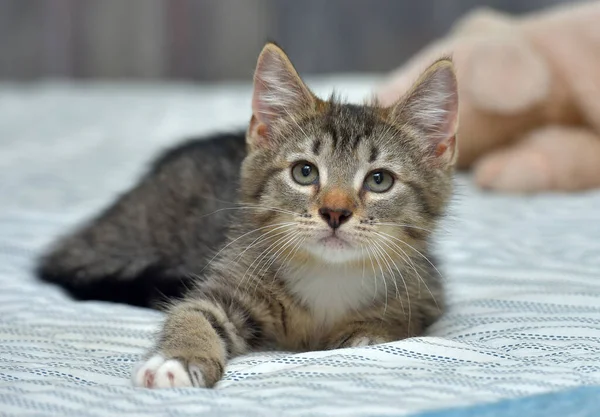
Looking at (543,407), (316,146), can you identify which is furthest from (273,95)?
(543,407)

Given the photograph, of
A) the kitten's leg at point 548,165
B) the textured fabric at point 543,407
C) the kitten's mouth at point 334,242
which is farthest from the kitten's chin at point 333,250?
the kitten's leg at point 548,165

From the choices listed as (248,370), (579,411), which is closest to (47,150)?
(248,370)

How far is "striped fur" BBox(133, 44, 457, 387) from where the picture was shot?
151 cm

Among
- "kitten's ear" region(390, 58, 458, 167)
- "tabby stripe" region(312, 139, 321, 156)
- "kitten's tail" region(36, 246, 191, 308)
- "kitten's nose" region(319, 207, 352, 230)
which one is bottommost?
"kitten's tail" region(36, 246, 191, 308)

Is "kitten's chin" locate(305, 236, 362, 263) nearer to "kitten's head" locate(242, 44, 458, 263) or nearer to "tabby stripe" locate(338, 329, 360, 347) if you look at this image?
"kitten's head" locate(242, 44, 458, 263)

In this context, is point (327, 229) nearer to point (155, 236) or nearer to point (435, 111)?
point (435, 111)

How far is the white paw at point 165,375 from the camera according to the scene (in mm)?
1255

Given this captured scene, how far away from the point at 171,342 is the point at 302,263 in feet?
1.09

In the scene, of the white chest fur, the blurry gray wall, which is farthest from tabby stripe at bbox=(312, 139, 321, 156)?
the blurry gray wall

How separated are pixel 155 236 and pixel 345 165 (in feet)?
2.23

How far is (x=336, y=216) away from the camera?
1.46 meters

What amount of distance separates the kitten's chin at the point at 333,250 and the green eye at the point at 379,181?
5.5 inches

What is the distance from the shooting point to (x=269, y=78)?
67.8 inches

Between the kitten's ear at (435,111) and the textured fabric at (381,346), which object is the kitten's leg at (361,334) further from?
the kitten's ear at (435,111)
